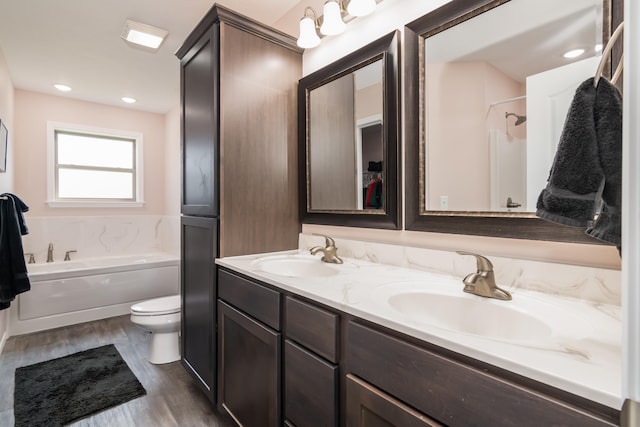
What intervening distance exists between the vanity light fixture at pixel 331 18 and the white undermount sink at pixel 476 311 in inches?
52.1

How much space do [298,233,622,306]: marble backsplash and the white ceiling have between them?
5.87 feet

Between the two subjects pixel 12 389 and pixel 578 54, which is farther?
pixel 12 389

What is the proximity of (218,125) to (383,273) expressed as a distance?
1.17 m

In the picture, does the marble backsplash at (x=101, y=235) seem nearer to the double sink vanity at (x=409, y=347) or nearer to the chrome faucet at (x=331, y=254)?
the chrome faucet at (x=331, y=254)

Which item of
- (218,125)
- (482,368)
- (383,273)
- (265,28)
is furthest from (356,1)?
(482,368)

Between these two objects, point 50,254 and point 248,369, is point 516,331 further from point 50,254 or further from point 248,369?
point 50,254

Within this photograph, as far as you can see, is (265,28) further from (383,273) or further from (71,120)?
(71,120)

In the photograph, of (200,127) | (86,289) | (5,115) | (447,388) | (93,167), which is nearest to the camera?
(447,388)

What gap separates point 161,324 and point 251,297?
1300mm

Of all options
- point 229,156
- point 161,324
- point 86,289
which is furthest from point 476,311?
point 86,289

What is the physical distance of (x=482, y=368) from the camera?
64cm

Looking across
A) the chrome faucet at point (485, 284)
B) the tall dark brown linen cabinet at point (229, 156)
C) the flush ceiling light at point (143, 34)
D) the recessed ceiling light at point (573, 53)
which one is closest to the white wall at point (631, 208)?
the chrome faucet at point (485, 284)

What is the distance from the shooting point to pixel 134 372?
2213 mm

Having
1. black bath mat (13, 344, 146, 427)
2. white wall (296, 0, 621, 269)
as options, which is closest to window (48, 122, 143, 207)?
black bath mat (13, 344, 146, 427)
